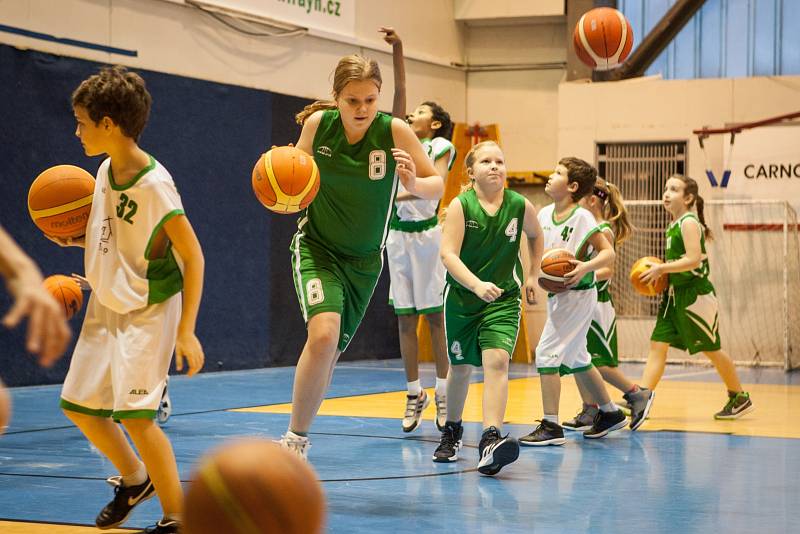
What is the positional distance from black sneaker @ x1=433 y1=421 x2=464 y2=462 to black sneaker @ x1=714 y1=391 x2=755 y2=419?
9.69 ft

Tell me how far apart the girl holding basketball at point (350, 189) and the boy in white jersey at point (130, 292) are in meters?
1.17

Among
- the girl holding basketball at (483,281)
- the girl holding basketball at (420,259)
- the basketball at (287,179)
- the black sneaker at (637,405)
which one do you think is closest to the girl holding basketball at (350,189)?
the basketball at (287,179)

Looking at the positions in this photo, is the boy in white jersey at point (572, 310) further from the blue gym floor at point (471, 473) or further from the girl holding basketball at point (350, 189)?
the girl holding basketball at point (350, 189)

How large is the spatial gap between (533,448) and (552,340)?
0.70 metres

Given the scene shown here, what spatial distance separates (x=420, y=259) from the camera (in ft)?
24.5

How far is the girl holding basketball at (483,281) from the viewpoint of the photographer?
5.56m

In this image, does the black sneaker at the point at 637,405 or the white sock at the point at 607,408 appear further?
the black sneaker at the point at 637,405

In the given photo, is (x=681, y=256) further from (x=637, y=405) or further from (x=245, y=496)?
(x=245, y=496)

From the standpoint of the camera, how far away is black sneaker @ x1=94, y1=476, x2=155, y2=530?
3.86 m

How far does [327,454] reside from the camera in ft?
19.8

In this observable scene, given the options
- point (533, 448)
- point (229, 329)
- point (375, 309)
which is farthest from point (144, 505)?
point (375, 309)

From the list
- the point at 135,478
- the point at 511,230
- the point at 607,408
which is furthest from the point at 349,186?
the point at 607,408

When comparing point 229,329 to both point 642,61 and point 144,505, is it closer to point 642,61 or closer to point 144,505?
point 642,61

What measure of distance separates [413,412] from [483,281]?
5.28ft
